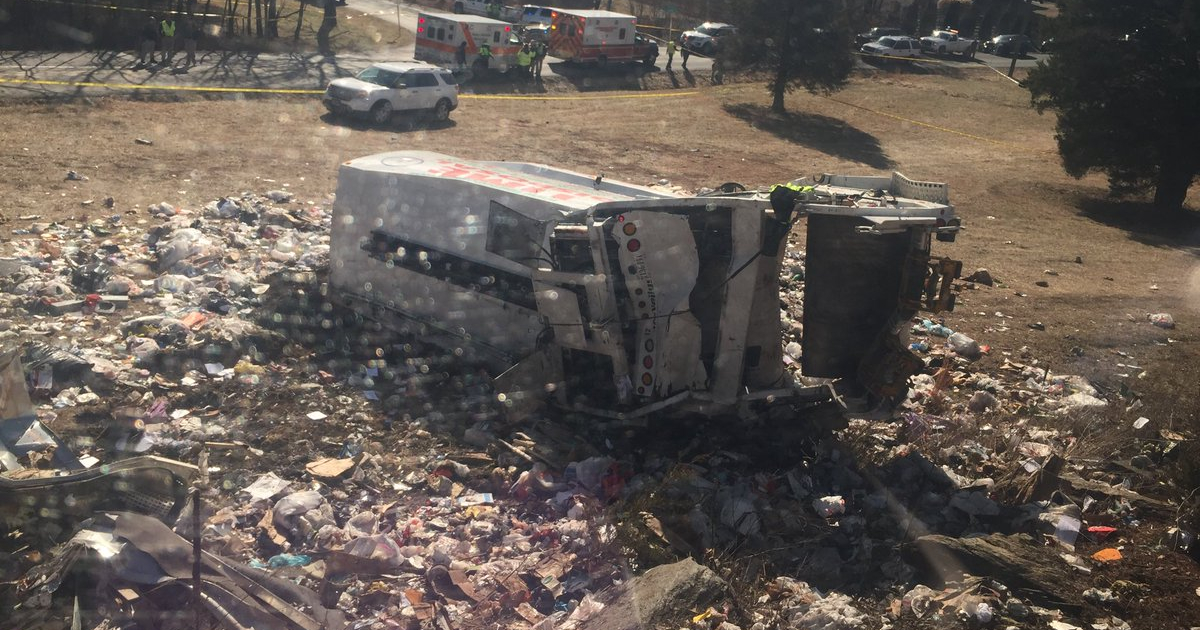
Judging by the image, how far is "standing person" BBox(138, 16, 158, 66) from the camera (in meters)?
23.7

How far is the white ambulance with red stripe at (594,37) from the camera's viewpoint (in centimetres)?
3234

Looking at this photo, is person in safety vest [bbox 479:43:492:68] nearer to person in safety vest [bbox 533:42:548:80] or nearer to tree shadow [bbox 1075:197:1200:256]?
person in safety vest [bbox 533:42:548:80]

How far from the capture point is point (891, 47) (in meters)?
42.4

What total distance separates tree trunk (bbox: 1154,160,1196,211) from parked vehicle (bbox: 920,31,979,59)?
1035 inches

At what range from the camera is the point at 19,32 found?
24062 millimetres

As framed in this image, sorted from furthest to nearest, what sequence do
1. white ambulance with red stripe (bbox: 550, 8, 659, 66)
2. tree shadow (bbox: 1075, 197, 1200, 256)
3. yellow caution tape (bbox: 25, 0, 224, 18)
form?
white ambulance with red stripe (bbox: 550, 8, 659, 66), yellow caution tape (bbox: 25, 0, 224, 18), tree shadow (bbox: 1075, 197, 1200, 256)

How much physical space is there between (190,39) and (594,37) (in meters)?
13.2

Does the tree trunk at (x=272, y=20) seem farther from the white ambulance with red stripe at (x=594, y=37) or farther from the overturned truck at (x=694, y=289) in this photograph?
the overturned truck at (x=694, y=289)

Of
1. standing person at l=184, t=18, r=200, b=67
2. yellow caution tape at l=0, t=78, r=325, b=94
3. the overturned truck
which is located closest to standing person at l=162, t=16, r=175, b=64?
standing person at l=184, t=18, r=200, b=67

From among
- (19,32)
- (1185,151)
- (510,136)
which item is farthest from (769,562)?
(19,32)

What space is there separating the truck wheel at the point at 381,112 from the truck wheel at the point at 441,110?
130 centimetres

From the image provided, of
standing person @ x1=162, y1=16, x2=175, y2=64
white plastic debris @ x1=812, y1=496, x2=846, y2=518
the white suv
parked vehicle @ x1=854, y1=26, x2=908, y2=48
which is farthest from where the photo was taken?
parked vehicle @ x1=854, y1=26, x2=908, y2=48

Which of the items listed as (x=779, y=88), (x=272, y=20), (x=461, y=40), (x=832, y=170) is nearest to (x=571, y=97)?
(x=461, y=40)

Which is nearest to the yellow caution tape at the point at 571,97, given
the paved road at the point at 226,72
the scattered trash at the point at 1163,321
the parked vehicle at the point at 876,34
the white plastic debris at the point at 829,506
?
the paved road at the point at 226,72
